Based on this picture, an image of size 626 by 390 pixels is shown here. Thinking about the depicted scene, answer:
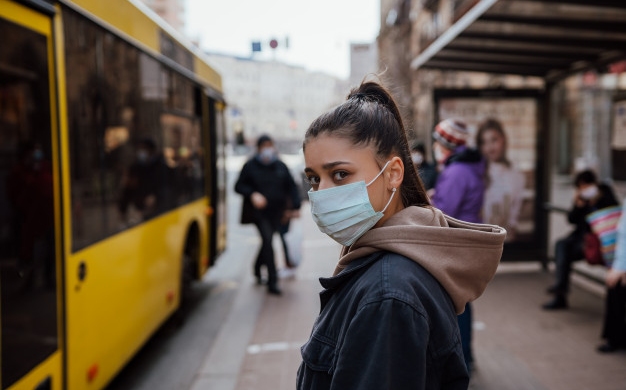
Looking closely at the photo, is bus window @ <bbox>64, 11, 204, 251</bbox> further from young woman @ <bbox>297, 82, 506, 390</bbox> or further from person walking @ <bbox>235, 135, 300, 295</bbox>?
young woman @ <bbox>297, 82, 506, 390</bbox>

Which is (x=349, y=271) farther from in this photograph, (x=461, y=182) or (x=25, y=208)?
(x=461, y=182)

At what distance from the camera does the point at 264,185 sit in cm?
807

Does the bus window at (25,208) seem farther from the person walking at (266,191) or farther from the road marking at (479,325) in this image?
the person walking at (266,191)

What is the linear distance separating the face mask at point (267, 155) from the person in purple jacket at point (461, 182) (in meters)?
3.64

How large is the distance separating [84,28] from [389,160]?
297cm

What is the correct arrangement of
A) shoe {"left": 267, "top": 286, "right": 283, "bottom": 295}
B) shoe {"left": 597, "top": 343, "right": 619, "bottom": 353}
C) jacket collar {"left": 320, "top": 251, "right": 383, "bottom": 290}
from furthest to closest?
shoe {"left": 267, "top": 286, "right": 283, "bottom": 295} → shoe {"left": 597, "top": 343, "right": 619, "bottom": 353} → jacket collar {"left": 320, "top": 251, "right": 383, "bottom": 290}

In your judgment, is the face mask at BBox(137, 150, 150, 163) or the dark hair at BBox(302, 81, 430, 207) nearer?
the dark hair at BBox(302, 81, 430, 207)

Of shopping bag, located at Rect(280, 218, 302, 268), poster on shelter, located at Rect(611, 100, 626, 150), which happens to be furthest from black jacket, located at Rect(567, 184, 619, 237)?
shopping bag, located at Rect(280, 218, 302, 268)

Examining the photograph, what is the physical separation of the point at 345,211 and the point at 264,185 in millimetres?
6516

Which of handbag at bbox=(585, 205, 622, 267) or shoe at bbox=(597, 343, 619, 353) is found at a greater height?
handbag at bbox=(585, 205, 622, 267)

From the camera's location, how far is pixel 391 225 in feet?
5.15

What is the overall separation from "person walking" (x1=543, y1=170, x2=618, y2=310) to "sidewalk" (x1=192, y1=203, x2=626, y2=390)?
23 cm

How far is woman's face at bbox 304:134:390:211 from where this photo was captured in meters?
→ 1.55

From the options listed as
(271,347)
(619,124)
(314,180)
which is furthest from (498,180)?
(314,180)
